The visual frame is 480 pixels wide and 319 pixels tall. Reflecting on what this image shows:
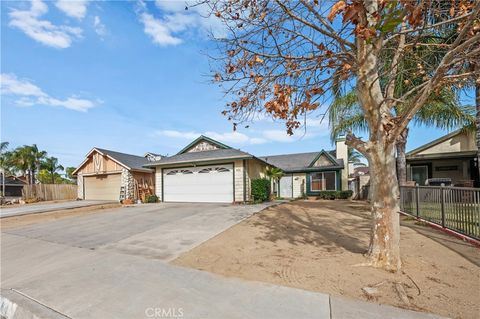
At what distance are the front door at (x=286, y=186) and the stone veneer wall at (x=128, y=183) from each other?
42.3ft

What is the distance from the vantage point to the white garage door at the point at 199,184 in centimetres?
1657

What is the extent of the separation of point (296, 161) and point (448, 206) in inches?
746

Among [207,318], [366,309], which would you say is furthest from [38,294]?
[366,309]

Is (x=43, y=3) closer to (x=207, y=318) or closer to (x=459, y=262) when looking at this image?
(x=207, y=318)

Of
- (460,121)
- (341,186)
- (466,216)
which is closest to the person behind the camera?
(466,216)

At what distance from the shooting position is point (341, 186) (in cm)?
2231

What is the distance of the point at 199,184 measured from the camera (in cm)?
1759

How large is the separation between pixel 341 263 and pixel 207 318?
109 inches

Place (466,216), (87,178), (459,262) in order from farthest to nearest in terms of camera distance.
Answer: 1. (87,178)
2. (466,216)
3. (459,262)

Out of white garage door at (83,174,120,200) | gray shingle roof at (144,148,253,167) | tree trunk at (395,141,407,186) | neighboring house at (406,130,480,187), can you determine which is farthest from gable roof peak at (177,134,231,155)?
neighboring house at (406,130,480,187)

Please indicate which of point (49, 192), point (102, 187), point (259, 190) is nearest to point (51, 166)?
point (49, 192)

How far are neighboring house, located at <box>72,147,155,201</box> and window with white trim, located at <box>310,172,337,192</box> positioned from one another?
13.8 metres

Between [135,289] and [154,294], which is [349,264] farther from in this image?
[135,289]

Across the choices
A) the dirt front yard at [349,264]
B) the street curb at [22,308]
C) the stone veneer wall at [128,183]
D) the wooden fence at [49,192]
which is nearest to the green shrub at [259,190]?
the dirt front yard at [349,264]
